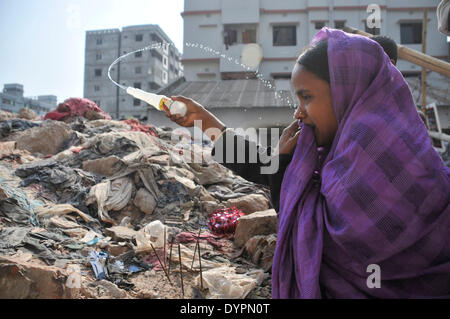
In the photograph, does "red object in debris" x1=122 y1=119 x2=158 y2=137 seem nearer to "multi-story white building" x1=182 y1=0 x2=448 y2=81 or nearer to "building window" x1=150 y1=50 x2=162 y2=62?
"multi-story white building" x1=182 y1=0 x2=448 y2=81

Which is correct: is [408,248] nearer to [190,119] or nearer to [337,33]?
[337,33]

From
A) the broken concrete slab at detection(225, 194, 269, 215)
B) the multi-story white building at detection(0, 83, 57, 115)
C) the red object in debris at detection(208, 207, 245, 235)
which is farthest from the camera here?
the multi-story white building at detection(0, 83, 57, 115)

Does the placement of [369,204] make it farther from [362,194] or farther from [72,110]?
[72,110]

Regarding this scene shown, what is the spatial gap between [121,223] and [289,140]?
2820 millimetres

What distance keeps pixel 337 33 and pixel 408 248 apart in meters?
0.75

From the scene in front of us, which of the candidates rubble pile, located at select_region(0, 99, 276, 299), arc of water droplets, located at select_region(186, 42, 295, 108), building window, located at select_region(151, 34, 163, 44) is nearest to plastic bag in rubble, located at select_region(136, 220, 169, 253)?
rubble pile, located at select_region(0, 99, 276, 299)

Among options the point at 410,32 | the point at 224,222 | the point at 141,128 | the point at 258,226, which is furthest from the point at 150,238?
the point at 410,32

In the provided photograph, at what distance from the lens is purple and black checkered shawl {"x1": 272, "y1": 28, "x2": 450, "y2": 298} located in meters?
0.91

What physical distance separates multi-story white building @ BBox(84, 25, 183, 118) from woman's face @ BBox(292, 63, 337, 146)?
29.2m

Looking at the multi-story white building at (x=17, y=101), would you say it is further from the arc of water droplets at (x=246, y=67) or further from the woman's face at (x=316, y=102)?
the woman's face at (x=316, y=102)

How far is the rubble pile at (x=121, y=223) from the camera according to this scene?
84.8 inches

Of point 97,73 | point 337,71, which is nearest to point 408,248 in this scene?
point 337,71

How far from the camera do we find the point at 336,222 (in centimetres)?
95

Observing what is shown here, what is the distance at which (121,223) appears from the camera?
3.56 metres
